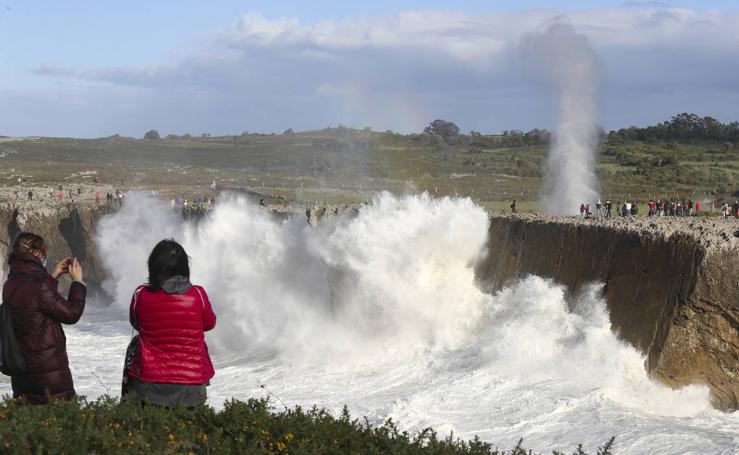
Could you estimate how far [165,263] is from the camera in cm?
659

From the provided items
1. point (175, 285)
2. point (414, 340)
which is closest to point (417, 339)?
point (414, 340)

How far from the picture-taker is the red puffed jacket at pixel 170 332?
6.62 m

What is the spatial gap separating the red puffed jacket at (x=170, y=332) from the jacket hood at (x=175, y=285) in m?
0.03

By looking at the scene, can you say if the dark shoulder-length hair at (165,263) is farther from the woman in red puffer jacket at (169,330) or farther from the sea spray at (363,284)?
the sea spray at (363,284)

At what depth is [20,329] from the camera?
7004 mm

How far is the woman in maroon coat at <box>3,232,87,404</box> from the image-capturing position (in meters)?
6.90

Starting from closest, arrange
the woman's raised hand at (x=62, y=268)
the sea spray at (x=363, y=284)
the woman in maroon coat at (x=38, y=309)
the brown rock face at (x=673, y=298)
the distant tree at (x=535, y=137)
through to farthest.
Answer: the woman in maroon coat at (x=38, y=309) → the woman's raised hand at (x=62, y=268) → the brown rock face at (x=673, y=298) → the sea spray at (x=363, y=284) → the distant tree at (x=535, y=137)

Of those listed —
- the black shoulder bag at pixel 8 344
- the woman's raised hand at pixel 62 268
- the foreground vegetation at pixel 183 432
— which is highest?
the woman's raised hand at pixel 62 268

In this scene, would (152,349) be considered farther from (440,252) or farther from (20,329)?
(440,252)

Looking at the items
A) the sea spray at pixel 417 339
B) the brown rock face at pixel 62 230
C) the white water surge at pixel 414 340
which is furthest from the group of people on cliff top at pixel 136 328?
the brown rock face at pixel 62 230

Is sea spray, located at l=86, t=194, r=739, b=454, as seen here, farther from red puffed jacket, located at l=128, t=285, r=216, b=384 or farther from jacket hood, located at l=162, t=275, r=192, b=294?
jacket hood, located at l=162, t=275, r=192, b=294

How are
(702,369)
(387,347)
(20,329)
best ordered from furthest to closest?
(387,347)
(702,369)
(20,329)

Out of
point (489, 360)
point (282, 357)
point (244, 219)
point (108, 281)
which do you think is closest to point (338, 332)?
point (282, 357)

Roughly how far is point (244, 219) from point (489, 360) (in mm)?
14278
